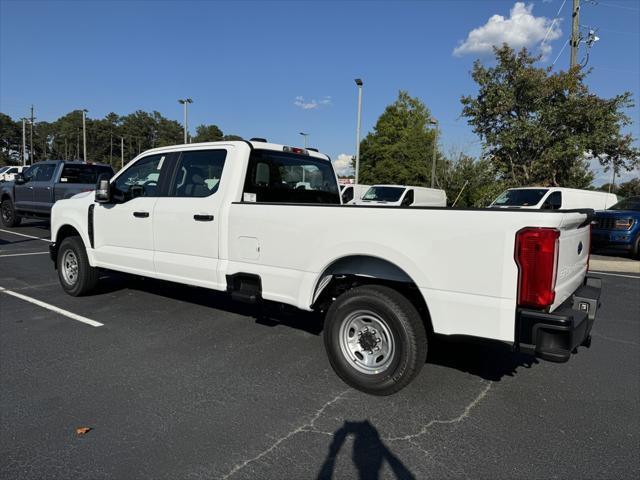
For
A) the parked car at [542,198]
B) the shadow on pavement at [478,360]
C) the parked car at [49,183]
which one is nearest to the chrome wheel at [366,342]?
the shadow on pavement at [478,360]

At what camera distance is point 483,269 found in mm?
3100

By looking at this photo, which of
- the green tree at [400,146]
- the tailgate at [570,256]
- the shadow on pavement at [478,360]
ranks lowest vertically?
the shadow on pavement at [478,360]

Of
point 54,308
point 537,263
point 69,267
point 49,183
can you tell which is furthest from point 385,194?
point 537,263

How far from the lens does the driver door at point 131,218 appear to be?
5430mm

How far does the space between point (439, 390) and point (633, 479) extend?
1.42 metres

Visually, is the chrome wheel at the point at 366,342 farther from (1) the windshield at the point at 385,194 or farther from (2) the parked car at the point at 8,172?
(2) the parked car at the point at 8,172

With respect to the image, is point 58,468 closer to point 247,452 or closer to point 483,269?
point 247,452

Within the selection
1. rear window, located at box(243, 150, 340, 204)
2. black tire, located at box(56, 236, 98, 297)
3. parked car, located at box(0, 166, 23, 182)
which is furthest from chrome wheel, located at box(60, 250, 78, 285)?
parked car, located at box(0, 166, 23, 182)

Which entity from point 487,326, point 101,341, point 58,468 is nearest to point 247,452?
point 58,468

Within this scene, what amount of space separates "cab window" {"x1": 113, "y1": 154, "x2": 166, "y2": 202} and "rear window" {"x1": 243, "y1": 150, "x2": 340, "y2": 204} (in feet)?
4.04

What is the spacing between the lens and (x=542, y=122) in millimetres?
19859

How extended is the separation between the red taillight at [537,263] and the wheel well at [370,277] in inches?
31.9

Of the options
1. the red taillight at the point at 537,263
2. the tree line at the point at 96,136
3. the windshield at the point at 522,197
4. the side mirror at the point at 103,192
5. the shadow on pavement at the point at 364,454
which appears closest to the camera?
the shadow on pavement at the point at 364,454

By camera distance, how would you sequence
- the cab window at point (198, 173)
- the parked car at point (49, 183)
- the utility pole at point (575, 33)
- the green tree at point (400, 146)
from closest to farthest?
the cab window at point (198, 173), the parked car at point (49, 183), the utility pole at point (575, 33), the green tree at point (400, 146)
